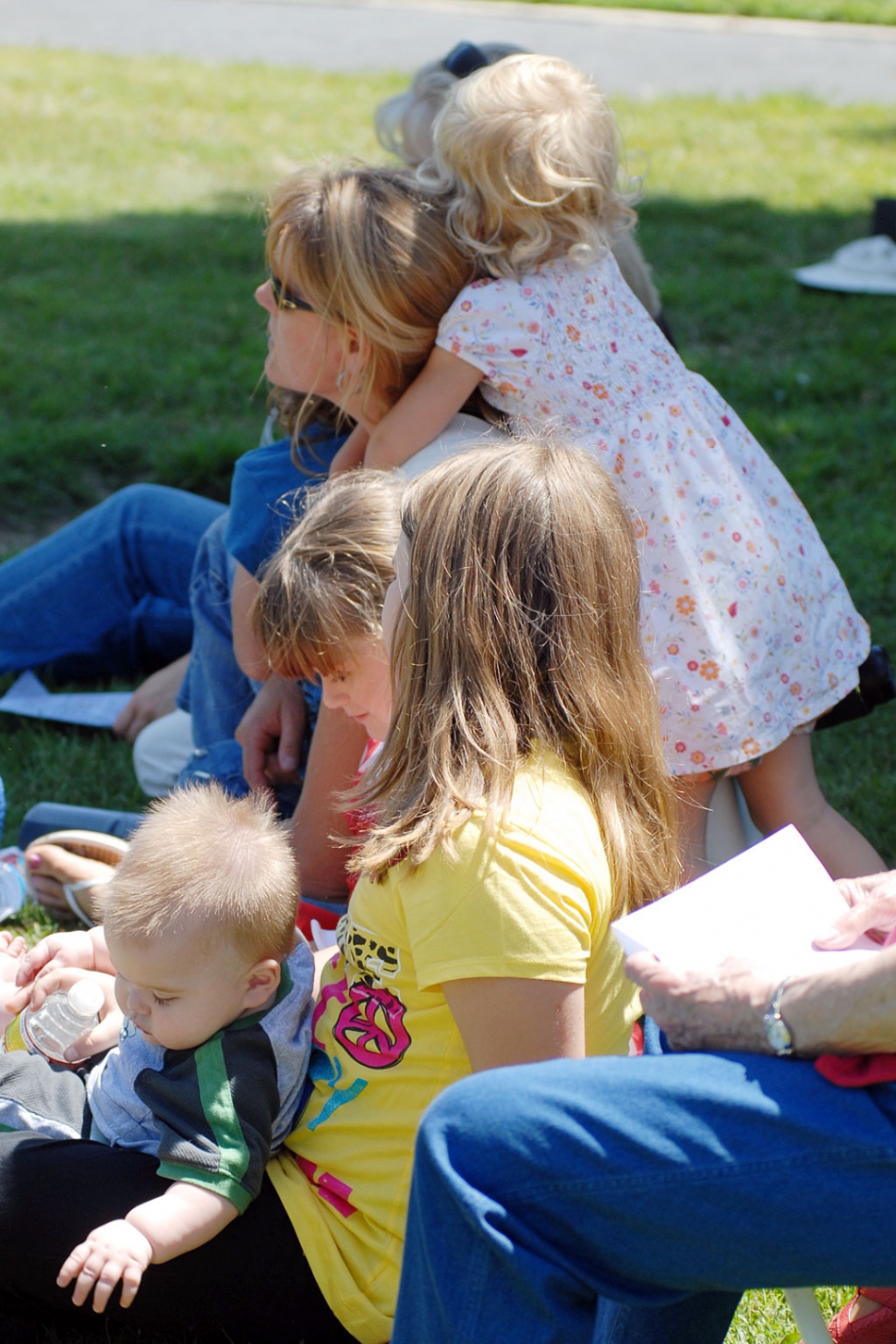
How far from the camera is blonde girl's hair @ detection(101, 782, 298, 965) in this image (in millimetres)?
1752

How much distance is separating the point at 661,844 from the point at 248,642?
1.22 m

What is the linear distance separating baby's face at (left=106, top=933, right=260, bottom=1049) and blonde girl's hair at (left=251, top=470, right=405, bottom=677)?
54cm

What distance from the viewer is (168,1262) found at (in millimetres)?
1757

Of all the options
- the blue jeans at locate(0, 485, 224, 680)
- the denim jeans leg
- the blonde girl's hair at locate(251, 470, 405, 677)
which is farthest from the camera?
the blue jeans at locate(0, 485, 224, 680)

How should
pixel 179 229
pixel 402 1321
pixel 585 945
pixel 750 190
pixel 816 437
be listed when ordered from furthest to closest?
pixel 750 190 → pixel 179 229 → pixel 816 437 → pixel 585 945 → pixel 402 1321

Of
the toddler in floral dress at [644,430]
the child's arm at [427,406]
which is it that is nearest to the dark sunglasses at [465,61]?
the toddler in floral dress at [644,430]

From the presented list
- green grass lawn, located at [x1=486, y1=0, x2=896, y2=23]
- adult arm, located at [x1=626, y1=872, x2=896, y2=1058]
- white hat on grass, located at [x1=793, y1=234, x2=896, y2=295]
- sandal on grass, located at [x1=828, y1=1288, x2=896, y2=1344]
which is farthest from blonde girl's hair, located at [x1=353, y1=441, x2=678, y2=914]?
green grass lawn, located at [x1=486, y1=0, x2=896, y2=23]

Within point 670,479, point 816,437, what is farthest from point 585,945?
point 816,437

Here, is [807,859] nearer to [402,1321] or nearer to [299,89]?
[402,1321]

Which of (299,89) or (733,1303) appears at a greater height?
(299,89)

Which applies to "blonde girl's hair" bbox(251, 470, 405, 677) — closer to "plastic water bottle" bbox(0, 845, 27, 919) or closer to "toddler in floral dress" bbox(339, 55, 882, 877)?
"toddler in floral dress" bbox(339, 55, 882, 877)

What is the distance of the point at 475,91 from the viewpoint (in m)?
2.53

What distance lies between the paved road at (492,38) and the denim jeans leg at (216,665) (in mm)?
9170

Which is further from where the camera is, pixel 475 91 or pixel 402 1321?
pixel 475 91
